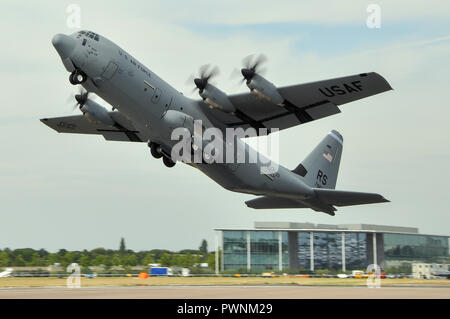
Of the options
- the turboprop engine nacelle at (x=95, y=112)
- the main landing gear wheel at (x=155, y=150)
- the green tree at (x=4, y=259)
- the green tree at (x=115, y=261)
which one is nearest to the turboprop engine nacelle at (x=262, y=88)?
the main landing gear wheel at (x=155, y=150)

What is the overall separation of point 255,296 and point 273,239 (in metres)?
41.0

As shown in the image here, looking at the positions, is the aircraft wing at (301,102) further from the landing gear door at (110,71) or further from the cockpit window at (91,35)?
the cockpit window at (91,35)

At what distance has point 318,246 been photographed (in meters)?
68.1

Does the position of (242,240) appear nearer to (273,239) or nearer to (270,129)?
(273,239)

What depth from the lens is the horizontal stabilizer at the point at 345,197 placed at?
2791 centimetres

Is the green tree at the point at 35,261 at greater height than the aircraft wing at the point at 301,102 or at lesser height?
lesser

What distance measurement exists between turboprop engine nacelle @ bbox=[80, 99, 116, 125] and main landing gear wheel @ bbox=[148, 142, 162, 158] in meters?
2.48

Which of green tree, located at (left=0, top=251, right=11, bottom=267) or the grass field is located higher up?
green tree, located at (left=0, top=251, right=11, bottom=267)

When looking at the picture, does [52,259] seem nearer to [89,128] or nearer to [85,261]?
[85,261]

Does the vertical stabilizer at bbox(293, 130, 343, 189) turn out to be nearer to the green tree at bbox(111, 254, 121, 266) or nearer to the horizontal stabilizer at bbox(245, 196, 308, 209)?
the horizontal stabilizer at bbox(245, 196, 308, 209)

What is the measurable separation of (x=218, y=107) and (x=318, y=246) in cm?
4600

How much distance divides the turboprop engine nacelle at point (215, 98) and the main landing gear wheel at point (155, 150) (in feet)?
13.6

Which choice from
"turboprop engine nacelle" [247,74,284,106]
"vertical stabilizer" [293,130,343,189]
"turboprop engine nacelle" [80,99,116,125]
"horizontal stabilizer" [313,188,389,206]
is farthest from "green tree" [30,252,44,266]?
"turboprop engine nacelle" [247,74,284,106]

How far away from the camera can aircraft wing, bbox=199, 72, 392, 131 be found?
24.0 m
